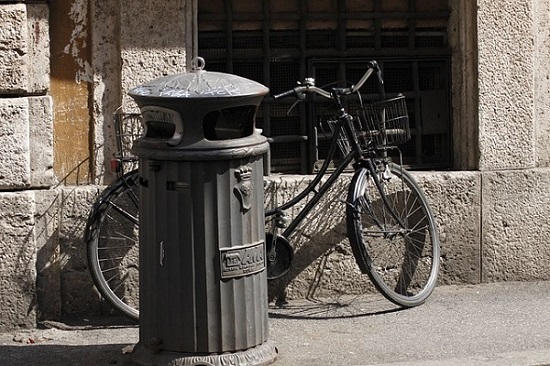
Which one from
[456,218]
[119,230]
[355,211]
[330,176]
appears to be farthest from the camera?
[456,218]

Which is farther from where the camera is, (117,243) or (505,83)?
(505,83)

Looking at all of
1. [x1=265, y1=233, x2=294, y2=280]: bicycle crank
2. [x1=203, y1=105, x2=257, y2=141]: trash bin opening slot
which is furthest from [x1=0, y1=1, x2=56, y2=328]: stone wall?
[x1=203, y1=105, x2=257, y2=141]: trash bin opening slot

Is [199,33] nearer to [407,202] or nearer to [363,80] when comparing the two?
[363,80]

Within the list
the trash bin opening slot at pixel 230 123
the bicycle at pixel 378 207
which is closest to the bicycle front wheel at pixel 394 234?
the bicycle at pixel 378 207

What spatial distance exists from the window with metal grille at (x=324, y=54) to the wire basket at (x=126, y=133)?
26.2 inches

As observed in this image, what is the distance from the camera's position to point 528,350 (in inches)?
243

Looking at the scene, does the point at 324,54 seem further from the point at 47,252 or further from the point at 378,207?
the point at 47,252

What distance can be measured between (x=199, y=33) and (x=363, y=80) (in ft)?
3.56

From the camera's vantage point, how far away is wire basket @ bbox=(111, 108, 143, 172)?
6887 millimetres

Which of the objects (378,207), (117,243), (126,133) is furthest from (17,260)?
(378,207)

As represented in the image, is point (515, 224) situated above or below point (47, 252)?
above

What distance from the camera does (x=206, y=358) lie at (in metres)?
5.63

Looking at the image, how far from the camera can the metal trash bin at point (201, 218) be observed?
548 centimetres

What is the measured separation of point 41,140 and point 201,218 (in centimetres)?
165
